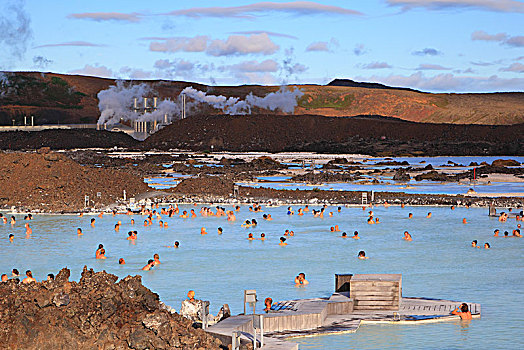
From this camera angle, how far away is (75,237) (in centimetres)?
3014

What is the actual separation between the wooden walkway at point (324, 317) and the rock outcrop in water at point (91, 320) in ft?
4.10

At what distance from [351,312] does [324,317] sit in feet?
3.79

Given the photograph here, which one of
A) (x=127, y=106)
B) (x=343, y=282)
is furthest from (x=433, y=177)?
(x=127, y=106)

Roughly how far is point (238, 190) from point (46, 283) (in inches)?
1191

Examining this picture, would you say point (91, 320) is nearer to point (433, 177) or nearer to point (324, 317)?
point (324, 317)

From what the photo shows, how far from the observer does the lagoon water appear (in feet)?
52.3

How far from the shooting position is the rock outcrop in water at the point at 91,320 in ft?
40.0

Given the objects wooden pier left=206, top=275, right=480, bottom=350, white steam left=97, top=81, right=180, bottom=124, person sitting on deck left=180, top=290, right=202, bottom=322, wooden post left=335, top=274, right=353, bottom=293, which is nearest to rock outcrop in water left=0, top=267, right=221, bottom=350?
wooden pier left=206, top=275, right=480, bottom=350

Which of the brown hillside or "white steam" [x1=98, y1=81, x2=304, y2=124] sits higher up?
"white steam" [x1=98, y1=81, x2=304, y2=124]

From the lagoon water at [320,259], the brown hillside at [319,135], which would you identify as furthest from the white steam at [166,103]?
the lagoon water at [320,259]

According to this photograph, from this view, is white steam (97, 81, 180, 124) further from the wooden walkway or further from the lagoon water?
the wooden walkway

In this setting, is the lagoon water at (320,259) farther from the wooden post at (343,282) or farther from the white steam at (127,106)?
the white steam at (127,106)

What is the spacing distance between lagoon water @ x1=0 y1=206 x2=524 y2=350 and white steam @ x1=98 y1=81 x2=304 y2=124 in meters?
81.0

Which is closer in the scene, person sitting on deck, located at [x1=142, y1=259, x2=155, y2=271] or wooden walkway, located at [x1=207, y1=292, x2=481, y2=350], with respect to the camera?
wooden walkway, located at [x1=207, y1=292, x2=481, y2=350]
